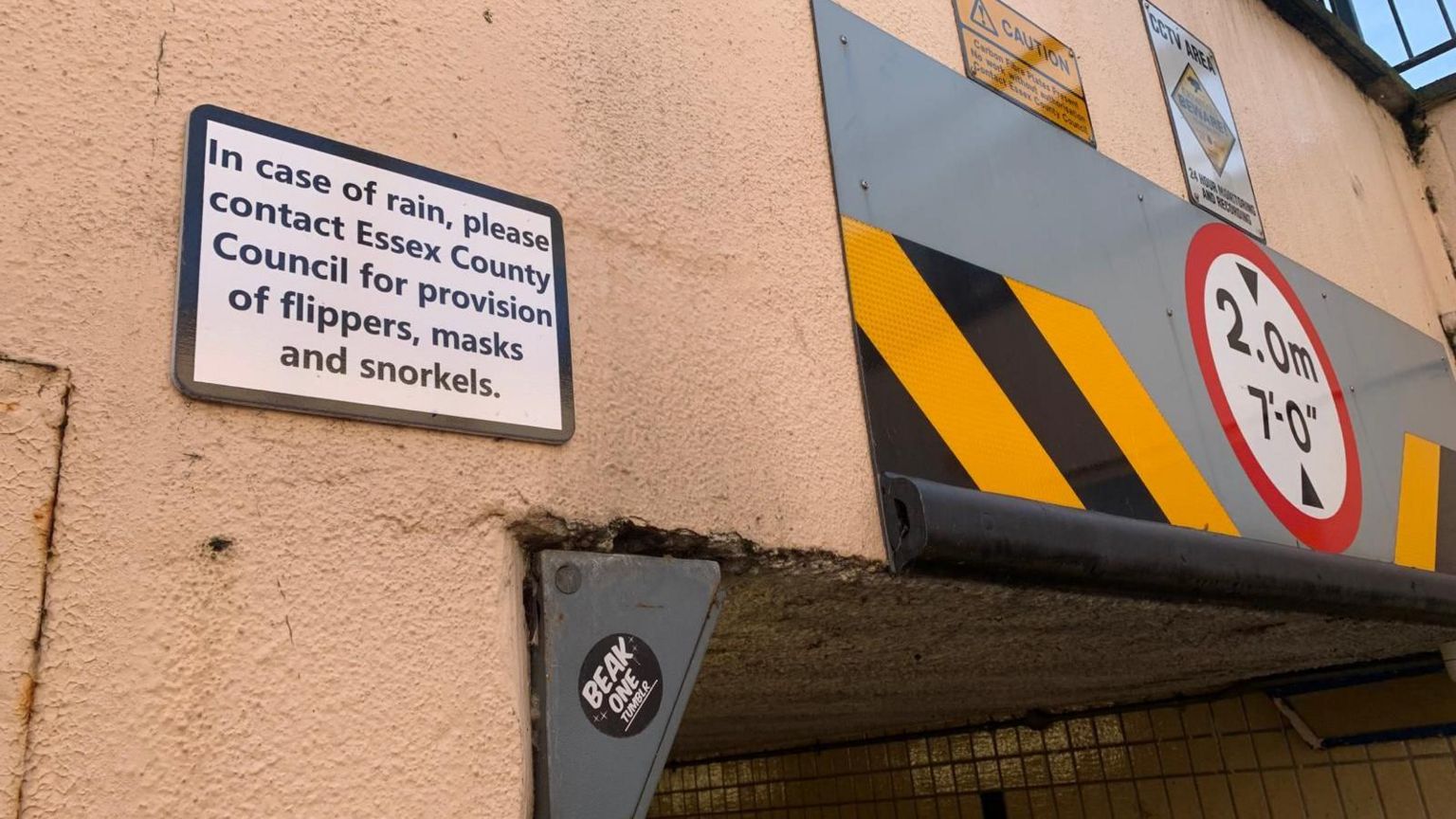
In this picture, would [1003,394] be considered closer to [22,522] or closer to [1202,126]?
[22,522]

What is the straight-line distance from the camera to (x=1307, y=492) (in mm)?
2301

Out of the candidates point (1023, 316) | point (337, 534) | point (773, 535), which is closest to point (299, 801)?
point (337, 534)

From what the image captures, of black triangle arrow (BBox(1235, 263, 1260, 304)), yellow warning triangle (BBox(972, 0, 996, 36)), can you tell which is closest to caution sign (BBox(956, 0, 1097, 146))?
yellow warning triangle (BBox(972, 0, 996, 36))

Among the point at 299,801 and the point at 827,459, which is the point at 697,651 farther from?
the point at 299,801

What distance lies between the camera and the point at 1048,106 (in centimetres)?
213

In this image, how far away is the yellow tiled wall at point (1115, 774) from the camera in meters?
3.37

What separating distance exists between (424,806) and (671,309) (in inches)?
24.6

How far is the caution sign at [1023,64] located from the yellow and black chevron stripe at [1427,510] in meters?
1.27

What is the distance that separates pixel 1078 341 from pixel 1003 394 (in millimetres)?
291

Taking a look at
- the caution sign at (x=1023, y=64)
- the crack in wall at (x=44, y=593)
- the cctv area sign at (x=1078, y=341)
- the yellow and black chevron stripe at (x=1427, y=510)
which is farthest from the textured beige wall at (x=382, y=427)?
the yellow and black chevron stripe at (x=1427, y=510)

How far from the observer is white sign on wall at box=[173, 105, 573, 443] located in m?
0.95

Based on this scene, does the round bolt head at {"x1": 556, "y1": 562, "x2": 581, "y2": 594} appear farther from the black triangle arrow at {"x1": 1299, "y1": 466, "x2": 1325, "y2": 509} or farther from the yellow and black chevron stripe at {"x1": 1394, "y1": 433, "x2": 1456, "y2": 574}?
the yellow and black chevron stripe at {"x1": 1394, "y1": 433, "x2": 1456, "y2": 574}

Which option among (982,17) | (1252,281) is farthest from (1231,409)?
(982,17)

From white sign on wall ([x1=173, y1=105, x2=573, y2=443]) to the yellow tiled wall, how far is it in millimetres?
3297
